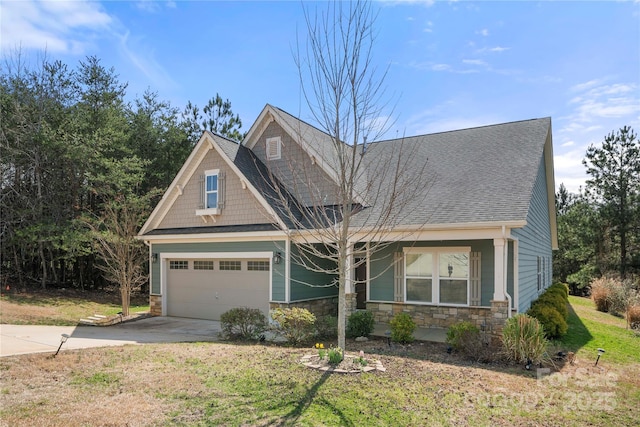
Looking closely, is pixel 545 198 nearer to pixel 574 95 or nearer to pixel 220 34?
pixel 574 95

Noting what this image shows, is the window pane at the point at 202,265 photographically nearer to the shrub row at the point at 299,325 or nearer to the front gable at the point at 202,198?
the front gable at the point at 202,198

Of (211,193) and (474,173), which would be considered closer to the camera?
(474,173)

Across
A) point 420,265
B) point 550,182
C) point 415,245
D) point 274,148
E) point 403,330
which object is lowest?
point 403,330

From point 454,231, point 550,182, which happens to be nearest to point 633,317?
point 550,182

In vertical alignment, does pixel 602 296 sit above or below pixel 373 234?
below

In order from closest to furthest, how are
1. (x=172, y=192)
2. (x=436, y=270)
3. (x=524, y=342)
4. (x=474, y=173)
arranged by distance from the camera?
1. (x=524, y=342)
2. (x=436, y=270)
3. (x=474, y=173)
4. (x=172, y=192)

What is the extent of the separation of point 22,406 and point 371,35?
25.5 ft

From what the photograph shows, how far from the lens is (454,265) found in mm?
12125

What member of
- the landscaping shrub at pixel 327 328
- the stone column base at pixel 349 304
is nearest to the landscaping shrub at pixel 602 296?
the stone column base at pixel 349 304

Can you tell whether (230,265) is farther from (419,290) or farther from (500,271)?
(500,271)

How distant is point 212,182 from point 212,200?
628 millimetres

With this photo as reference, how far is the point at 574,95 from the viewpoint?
1259 cm

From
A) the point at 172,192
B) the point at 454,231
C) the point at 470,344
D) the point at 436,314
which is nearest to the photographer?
the point at 470,344

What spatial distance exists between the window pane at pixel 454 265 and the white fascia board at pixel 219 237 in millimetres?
4627
